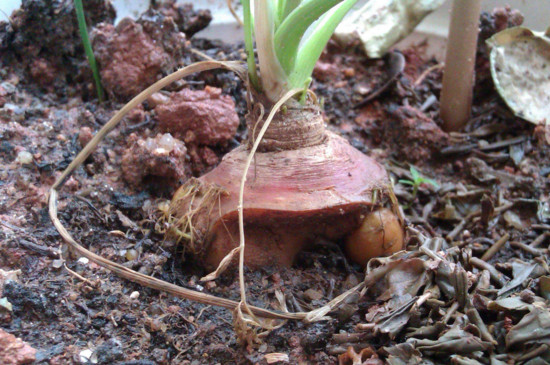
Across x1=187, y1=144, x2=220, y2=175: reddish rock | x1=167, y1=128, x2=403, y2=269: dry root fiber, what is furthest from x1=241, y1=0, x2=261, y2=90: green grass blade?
x1=187, y1=144, x2=220, y2=175: reddish rock

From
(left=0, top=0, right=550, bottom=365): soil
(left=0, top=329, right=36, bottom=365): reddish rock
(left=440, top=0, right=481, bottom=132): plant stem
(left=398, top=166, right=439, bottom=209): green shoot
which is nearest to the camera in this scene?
(left=0, top=329, right=36, bottom=365): reddish rock

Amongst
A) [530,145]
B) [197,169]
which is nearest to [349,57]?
[530,145]

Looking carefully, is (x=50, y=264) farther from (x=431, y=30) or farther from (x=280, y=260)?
(x=431, y=30)

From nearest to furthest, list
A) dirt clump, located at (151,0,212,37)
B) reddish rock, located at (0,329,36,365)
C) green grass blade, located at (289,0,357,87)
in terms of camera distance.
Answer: reddish rock, located at (0,329,36,365)
green grass blade, located at (289,0,357,87)
dirt clump, located at (151,0,212,37)

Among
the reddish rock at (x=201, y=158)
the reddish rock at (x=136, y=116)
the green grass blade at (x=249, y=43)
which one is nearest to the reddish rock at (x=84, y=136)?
the reddish rock at (x=136, y=116)

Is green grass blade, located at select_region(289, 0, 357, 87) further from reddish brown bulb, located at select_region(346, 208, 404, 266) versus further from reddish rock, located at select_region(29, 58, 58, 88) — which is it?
reddish rock, located at select_region(29, 58, 58, 88)

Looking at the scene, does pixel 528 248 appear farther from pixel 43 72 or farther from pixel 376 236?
pixel 43 72

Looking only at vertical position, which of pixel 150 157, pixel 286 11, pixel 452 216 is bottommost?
pixel 452 216
